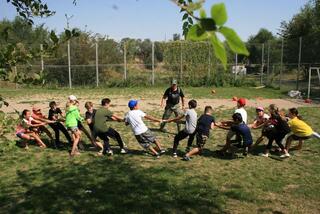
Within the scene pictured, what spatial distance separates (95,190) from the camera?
6586 millimetres

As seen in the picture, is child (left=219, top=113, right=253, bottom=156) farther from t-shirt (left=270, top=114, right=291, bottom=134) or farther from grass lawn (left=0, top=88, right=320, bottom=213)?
t-shirt (left=270, top=114, right=291, bottom=134)

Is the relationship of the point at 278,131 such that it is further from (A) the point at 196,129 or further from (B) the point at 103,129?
(B) the point at 103,129

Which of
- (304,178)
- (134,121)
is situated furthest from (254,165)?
(134,121)

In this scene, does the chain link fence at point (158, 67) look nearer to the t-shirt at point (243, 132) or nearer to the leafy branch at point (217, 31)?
the t-shirt at point (243, 132)

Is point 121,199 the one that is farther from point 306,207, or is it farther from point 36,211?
point 306,207

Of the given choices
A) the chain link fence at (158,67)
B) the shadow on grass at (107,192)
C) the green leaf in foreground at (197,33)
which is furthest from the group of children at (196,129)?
the chain link fence at (158,67)

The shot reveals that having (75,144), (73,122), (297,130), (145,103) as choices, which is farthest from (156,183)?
(145,103)

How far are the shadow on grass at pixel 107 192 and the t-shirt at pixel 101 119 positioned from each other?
119 cm

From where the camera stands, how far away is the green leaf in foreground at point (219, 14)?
3.83 ft

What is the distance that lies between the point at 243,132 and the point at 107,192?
137 inches

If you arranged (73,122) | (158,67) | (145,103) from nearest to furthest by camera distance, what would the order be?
(73,122) < (145,103) < (158,67)

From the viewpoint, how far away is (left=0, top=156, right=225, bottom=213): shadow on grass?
19.2ft

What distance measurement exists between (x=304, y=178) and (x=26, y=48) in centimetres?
595

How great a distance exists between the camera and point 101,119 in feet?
29.9
